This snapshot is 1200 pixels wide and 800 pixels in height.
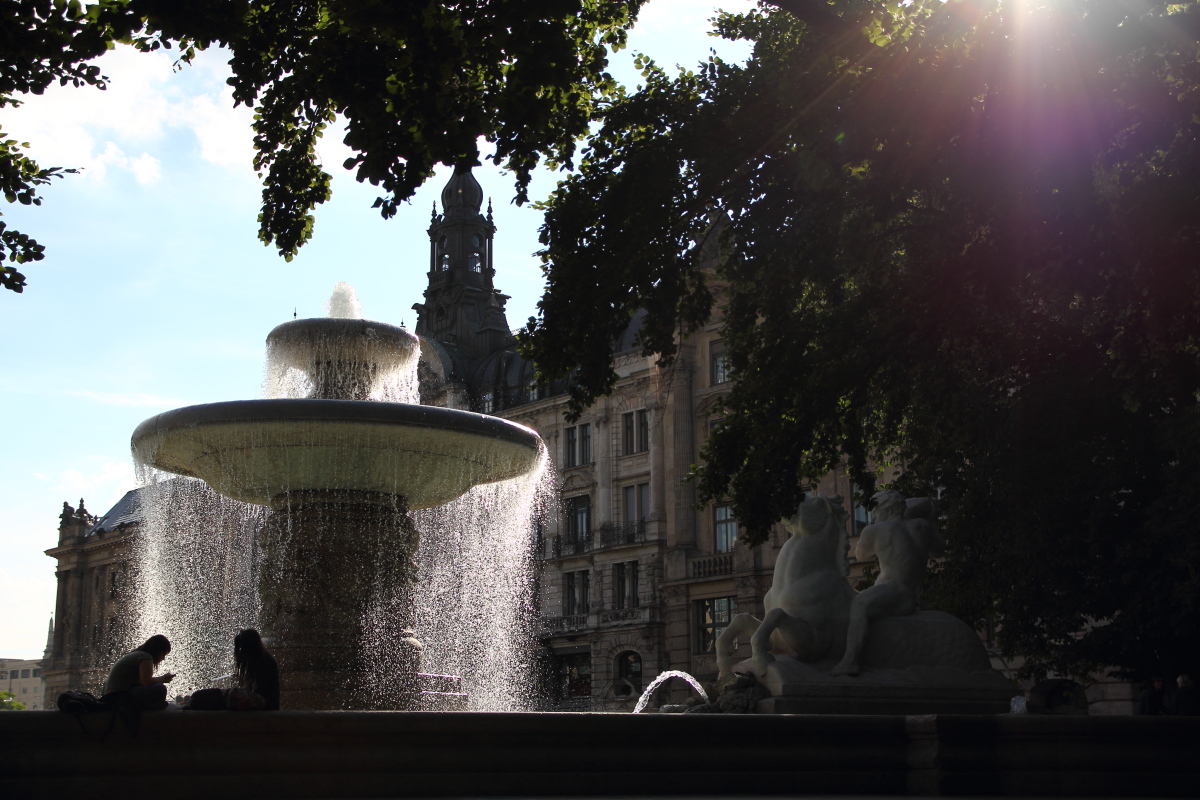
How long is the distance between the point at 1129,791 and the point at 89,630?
273 ft

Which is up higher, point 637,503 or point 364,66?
point 637,503

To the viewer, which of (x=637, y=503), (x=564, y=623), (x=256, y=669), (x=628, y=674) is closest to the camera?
(x=256, y=669)

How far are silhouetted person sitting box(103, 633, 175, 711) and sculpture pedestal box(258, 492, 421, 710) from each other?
4.91 m

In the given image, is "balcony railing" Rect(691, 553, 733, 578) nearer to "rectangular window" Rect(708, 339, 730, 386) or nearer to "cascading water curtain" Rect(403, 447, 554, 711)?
"cascading water curtain" Rect(403, 447, 554, 711)

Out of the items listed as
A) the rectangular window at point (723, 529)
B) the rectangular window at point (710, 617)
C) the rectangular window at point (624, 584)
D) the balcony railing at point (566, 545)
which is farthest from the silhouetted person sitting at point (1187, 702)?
the balcony railing at point (566, 545)

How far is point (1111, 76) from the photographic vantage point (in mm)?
11375

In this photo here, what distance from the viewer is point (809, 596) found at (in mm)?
10164

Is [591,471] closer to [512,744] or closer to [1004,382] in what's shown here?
[1004,382]

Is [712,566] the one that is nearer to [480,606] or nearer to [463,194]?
[480,606]

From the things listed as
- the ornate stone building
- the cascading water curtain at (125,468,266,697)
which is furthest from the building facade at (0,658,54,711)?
the cascading water curtain at (125,468,266,697)

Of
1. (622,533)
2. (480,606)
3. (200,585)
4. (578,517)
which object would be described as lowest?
(480,606)

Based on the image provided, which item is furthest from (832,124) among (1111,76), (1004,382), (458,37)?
(1004,382)

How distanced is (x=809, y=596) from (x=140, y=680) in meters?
5.19

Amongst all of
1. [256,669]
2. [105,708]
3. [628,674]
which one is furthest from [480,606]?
[105,708]
